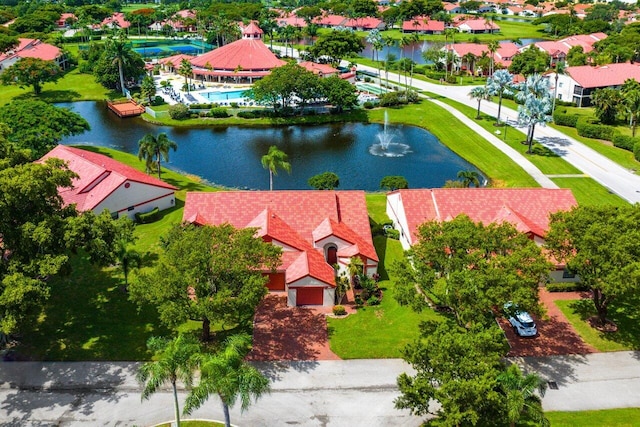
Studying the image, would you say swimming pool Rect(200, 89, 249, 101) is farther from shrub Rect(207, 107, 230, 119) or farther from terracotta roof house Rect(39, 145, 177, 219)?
terracotta roof house Rect(39, 145, 177, 219)

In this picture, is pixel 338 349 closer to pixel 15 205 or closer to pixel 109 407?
pixel 109 407

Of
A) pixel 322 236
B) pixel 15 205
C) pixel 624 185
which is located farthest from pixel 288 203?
pixel 624 185

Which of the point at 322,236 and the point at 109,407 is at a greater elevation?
the point at 322,236

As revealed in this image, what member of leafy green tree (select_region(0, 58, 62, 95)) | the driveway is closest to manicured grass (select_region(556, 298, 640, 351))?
the driveway

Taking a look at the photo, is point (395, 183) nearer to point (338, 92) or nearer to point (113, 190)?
point (113, 190)

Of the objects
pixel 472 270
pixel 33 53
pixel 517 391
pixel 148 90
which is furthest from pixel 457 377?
pixel 33 53

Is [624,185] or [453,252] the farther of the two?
[624,185]

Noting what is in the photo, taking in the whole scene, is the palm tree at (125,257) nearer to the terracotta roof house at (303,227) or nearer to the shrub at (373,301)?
the terracotta roof house at (303,227)

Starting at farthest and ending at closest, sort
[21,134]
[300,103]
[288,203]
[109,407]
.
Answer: [300,103] → [21,134] → [288,203] → [109,407]
